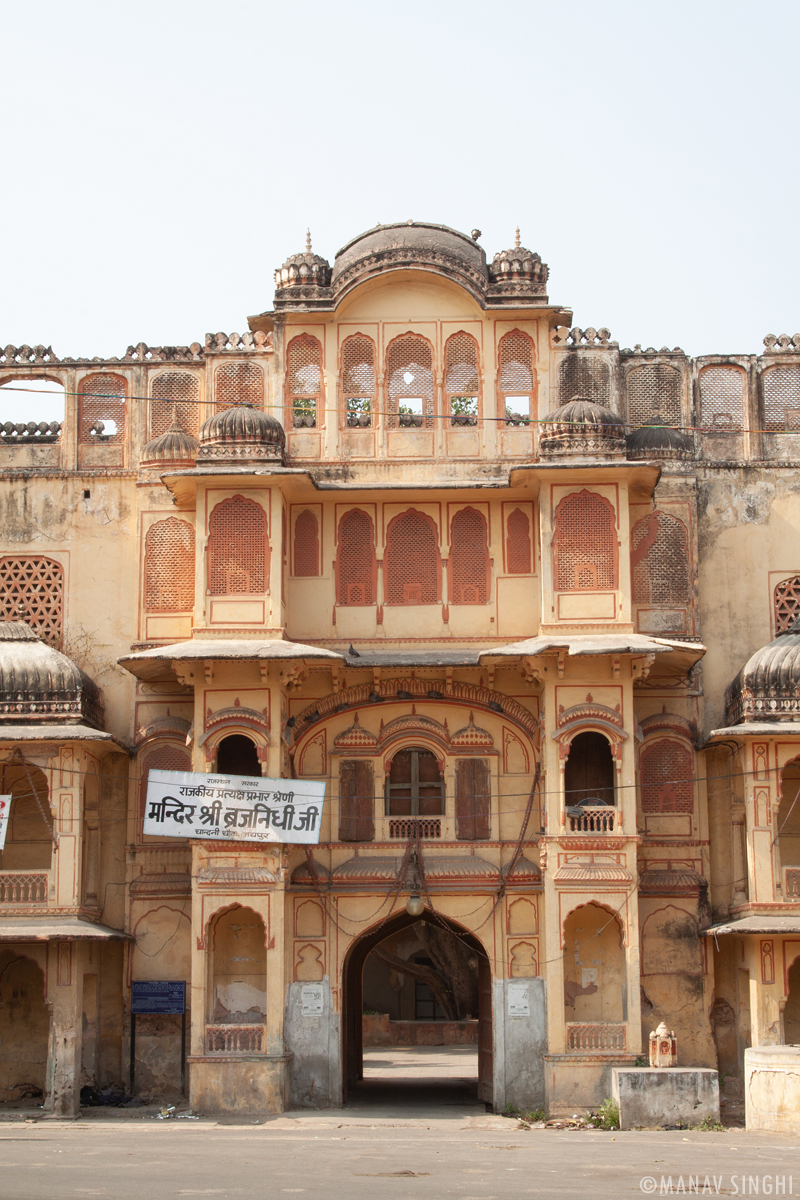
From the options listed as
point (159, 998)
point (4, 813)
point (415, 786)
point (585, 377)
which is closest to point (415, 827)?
point (415, 786)

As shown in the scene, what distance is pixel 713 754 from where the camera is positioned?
2248 centimetres

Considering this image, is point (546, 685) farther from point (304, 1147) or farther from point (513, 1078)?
point (304, 1147)

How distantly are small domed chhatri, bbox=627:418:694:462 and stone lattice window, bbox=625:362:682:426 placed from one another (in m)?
0.34

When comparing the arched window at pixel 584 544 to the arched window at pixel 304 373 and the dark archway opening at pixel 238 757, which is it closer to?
the arched window at pixel 304 373

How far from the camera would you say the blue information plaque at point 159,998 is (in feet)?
72.1

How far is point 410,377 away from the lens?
23406 mm

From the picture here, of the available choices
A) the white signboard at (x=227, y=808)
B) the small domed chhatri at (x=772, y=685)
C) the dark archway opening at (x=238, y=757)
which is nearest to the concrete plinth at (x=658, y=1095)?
the small domed chhatri at (x=772, y=685)

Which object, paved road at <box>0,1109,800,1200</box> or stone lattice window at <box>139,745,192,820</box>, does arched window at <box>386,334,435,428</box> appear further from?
paved road at <box>0,1109,800,1200</box>

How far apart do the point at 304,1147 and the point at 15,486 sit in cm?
1099

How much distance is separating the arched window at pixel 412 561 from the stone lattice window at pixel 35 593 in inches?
194

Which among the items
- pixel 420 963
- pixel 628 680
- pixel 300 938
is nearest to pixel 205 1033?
pixel 300 938

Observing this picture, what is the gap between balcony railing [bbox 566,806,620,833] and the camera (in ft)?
68.6

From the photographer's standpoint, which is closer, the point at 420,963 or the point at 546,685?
the point at 546,685

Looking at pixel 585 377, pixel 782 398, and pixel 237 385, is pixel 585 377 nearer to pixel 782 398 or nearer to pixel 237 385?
pixel 782 398
